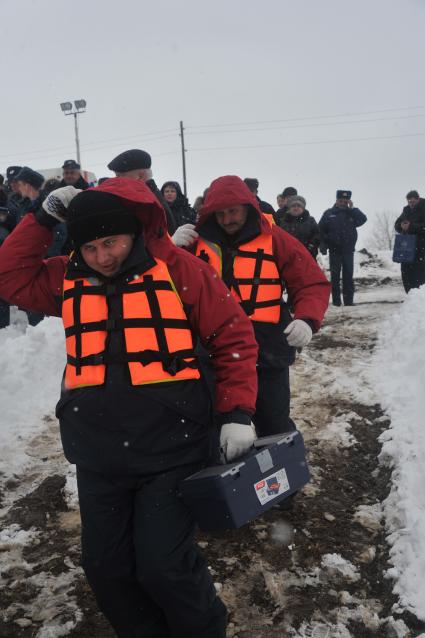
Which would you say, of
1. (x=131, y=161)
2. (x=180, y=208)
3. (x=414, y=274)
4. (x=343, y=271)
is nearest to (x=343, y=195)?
(x=343, y=271)

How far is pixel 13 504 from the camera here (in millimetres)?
3977

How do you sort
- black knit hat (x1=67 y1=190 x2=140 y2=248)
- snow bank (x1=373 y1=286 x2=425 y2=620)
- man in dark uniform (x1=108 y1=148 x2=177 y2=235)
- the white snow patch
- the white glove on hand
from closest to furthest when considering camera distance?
black knit hat (x1=67 y1=190 x2=140 y2=248), the white glove on hand, snow bank (x1=373 y1=286 x2=425 y2=620), the white snow patch, man in dark uniform (x1=108 y1=148 x2=177 y2=235)

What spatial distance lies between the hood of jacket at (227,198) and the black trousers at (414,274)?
8.67 metres

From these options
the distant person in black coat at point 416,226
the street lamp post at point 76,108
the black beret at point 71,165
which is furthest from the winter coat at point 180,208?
the street lamp post at point 76,108

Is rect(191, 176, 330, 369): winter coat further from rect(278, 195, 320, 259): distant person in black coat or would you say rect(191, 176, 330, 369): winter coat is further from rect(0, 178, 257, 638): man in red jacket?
rect(278, 195, 320, 259): distant person in black coat

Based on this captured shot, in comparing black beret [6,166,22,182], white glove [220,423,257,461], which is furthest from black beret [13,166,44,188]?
white glove [220,423,257,461]

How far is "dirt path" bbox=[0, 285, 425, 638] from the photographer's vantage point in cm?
271

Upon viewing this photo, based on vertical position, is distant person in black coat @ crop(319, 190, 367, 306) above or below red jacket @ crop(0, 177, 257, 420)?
below

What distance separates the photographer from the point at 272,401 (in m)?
3.66

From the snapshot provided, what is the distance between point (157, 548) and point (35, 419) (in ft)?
12.5

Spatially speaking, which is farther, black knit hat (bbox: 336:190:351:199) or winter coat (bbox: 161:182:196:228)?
black knit hat (bbox: 336:190:351:199)

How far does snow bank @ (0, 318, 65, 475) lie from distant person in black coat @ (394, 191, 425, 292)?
24.1 ft

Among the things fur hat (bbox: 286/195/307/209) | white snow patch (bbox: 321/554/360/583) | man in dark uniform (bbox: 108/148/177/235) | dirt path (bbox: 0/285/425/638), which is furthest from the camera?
fur hat (bbox: 286/195/307/209)

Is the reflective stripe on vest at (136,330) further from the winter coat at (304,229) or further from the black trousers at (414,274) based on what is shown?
the black trousers at (414,274)
